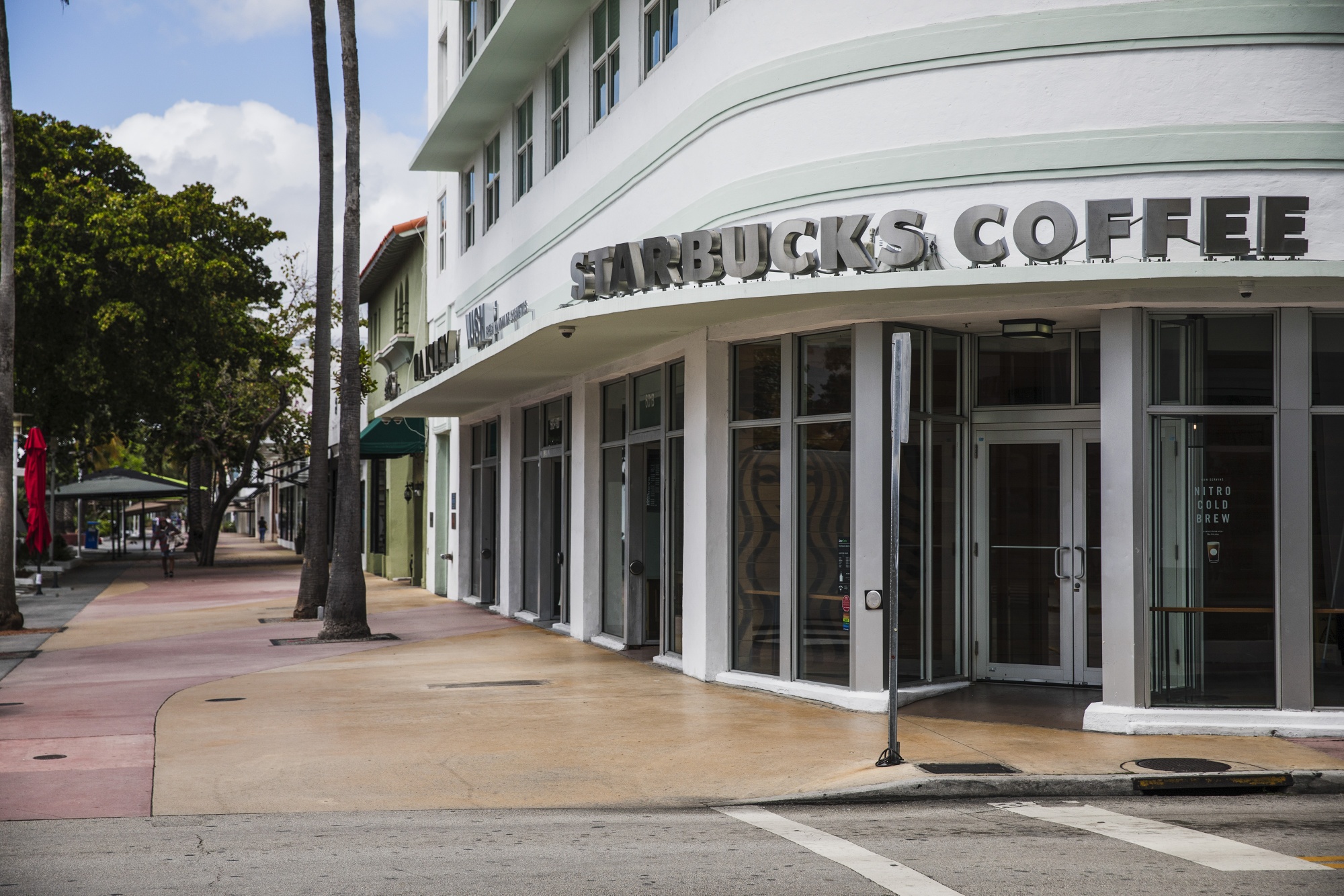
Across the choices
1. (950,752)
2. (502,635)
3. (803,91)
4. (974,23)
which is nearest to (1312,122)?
(974,23)

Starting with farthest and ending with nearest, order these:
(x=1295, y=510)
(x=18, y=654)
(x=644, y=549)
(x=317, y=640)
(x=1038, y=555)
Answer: (x=317, y=640) < (x=18, y=654) < (x=644, y=549) < (x=1038, y=555) < (x=1295, y=510)

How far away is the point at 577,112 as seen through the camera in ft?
59.8

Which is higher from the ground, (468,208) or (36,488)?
(468,208)

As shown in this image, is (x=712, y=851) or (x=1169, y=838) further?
(x=1169, y=838)

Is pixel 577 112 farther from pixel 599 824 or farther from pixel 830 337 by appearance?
pixel 599 824

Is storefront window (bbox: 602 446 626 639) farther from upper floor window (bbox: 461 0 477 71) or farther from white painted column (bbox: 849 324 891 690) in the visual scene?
upper floor window (bbox: 461 0 477 71)

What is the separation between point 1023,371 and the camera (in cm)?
1284

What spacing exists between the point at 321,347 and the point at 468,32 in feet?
25.6

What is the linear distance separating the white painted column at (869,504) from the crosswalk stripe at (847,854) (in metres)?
3.69

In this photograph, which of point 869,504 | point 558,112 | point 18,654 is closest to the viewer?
point 869,504

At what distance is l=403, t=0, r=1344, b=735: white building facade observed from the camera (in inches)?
419

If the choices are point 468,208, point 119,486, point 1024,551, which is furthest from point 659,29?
point 119,486

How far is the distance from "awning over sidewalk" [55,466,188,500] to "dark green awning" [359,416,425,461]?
1931 centimetres

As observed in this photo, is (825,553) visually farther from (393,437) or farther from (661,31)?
(393,437)
